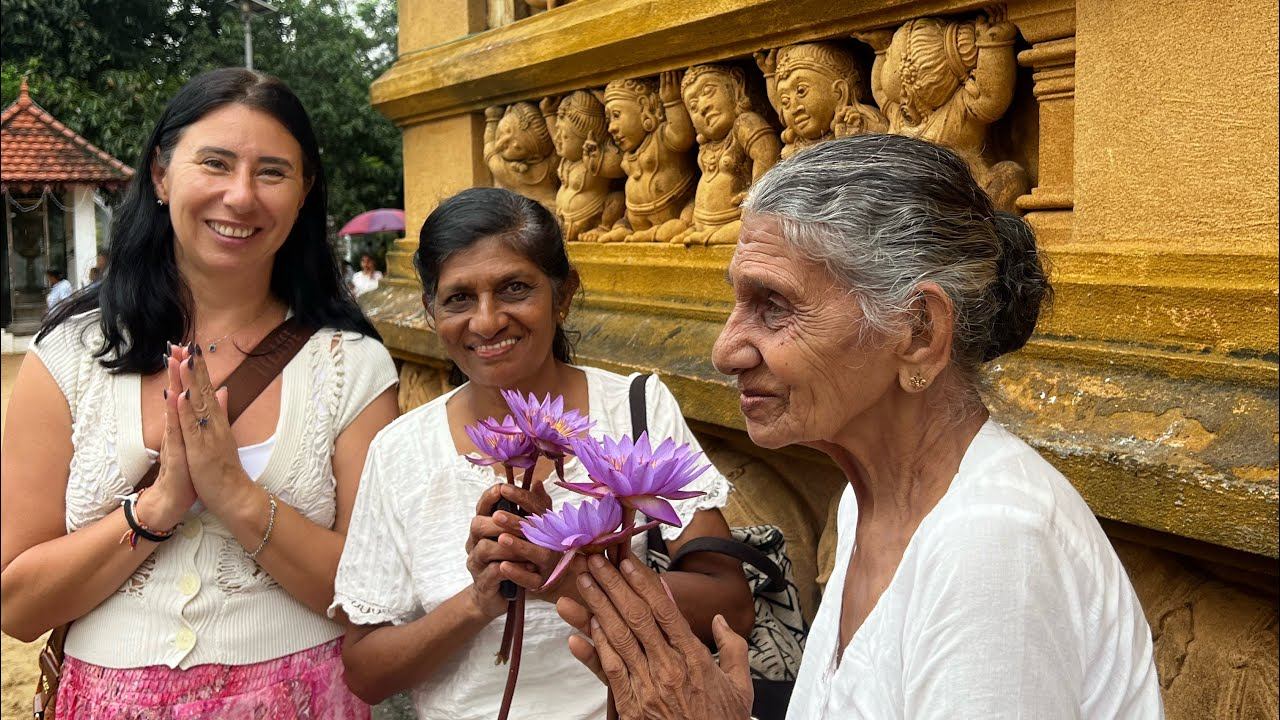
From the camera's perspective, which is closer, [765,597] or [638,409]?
[638,409]

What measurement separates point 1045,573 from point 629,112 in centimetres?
306

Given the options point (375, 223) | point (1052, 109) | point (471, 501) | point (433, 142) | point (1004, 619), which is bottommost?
point (471, 501)

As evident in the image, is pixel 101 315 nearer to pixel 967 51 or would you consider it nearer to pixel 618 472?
pixel 618 472

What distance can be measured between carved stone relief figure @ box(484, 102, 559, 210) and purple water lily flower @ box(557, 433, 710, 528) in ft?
11.0

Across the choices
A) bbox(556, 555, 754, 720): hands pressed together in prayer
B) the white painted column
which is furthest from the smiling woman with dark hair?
the white painted column

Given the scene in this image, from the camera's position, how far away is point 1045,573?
4.26ft

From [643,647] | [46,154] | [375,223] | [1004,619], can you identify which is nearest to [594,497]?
[643,647]

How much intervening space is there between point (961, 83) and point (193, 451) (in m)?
2.13

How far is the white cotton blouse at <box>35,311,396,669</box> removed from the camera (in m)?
2.46

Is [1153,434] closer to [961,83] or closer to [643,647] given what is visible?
[961,83]

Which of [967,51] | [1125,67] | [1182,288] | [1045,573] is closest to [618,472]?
[1045,573]

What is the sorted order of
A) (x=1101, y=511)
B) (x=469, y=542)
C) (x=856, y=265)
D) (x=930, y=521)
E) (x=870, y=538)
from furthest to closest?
(x=1101, y=511), (x=469, y=542), (x=870, y=538), (x=856, y=265), (x=930, y=521)

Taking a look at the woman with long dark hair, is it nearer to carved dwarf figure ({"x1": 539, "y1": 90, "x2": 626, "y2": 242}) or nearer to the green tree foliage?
carved dwarf figure ({"x1": 539, "y1": 90, "x2": 626, "y2": 242})

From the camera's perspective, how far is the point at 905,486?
1605mm
